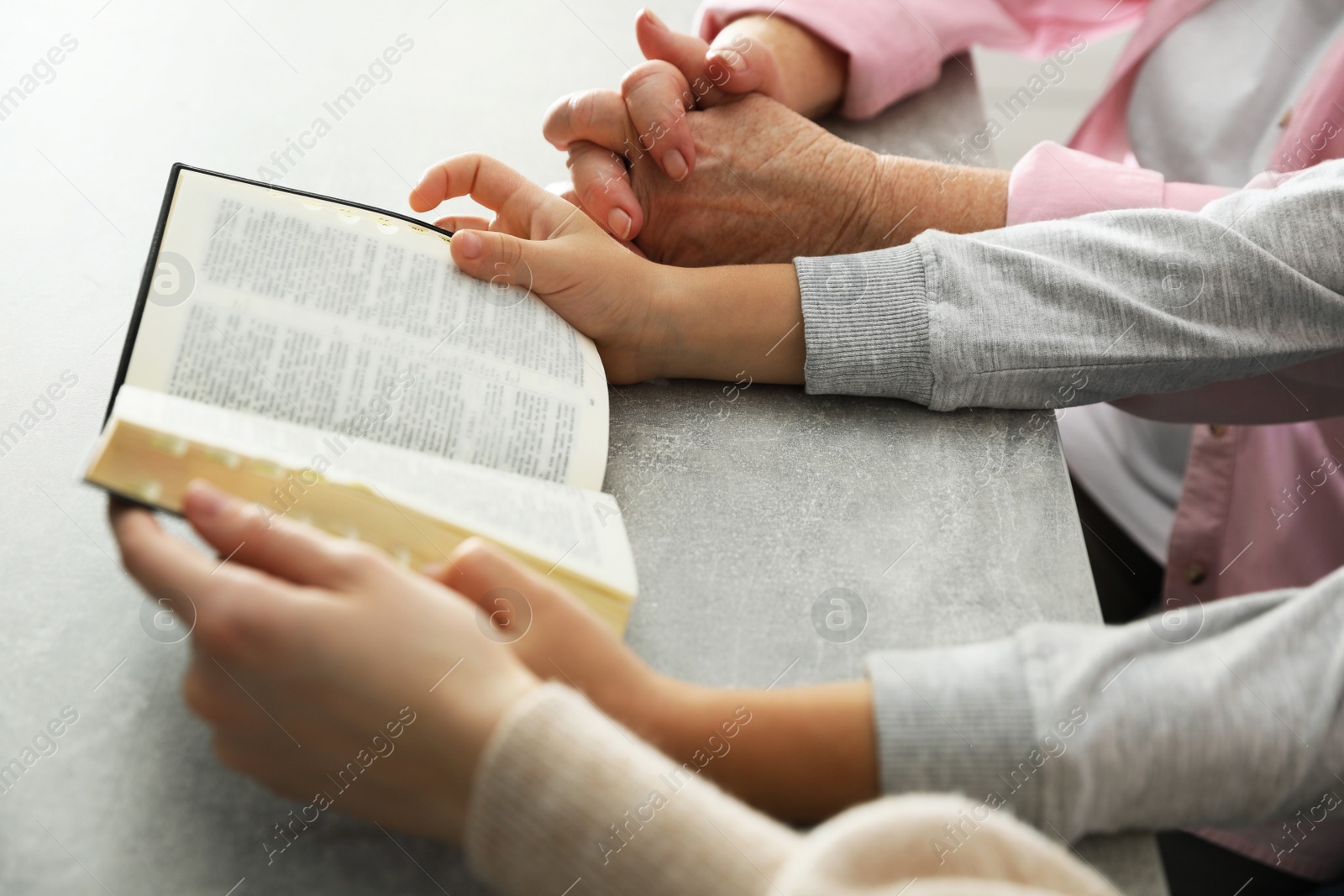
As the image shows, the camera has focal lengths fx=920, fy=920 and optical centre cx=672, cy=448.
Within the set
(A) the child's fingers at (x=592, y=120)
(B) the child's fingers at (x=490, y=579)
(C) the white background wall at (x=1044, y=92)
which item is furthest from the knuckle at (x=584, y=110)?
(C) the white background wall at (x=1044, y=92)

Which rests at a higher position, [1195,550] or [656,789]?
[656,789]

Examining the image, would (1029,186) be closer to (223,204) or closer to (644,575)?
(644,575)

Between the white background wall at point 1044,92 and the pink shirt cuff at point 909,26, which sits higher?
the pink shirt cuff at point 909,26

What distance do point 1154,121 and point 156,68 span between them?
905 millimetres

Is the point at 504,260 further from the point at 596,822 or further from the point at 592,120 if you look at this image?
the point at 596,822

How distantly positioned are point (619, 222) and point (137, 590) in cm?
36

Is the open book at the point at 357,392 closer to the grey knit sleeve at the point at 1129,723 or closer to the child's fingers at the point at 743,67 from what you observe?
the grey knit sleeve at the point at 1129,723

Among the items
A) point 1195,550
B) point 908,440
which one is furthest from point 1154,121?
point 908,440

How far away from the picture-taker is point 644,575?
0.49 metres

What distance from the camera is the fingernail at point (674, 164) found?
2.13 feet

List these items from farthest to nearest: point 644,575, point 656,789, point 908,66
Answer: point 908,66 < point 644,575 < point 656,789

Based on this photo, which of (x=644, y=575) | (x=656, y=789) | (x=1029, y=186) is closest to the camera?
(x=656, y=789)

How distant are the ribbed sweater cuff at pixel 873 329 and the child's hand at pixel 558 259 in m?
0.10

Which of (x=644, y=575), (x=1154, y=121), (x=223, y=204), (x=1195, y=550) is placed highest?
(x=223, y=204)
